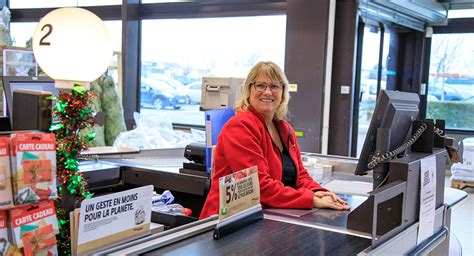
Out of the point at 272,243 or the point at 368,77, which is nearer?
the point at 272,243

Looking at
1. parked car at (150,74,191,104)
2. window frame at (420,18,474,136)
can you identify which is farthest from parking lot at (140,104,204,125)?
window frame at (420,18,474,136)

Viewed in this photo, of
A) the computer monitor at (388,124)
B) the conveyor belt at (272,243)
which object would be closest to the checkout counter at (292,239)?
the conveyor belt at (272,243)

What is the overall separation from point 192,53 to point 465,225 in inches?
186

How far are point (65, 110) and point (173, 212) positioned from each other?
96 cm

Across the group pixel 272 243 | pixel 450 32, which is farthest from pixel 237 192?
pixel 450 32

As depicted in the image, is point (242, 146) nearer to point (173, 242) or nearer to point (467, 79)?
point (173, 242)

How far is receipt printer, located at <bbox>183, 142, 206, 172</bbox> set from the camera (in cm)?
337

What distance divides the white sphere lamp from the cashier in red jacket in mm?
674

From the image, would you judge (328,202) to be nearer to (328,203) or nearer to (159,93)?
(328,203)

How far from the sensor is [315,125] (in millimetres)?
6262

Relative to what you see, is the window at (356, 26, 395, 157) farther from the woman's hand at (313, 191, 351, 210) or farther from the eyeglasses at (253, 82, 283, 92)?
the woman's hand at (313, 191, 351, 210)

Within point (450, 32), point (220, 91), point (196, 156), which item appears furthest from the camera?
point (450, 32)

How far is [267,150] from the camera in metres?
2.27

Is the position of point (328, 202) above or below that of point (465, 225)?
above
